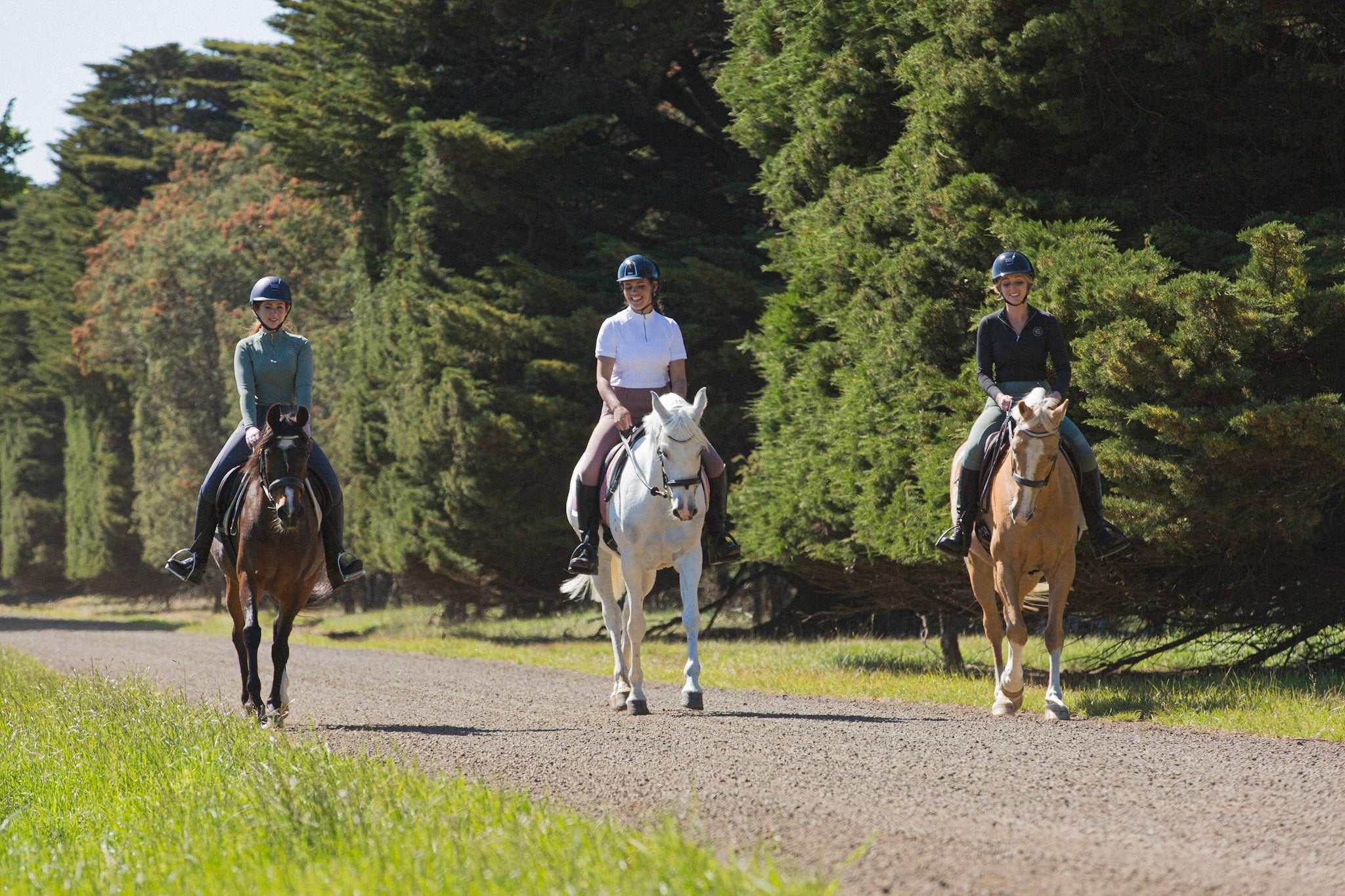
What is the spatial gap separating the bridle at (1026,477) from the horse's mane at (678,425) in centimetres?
216

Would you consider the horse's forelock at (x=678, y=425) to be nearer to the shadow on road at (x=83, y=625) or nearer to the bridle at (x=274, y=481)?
the bridle at (x=274, y=481)

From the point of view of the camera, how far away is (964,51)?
472 inches

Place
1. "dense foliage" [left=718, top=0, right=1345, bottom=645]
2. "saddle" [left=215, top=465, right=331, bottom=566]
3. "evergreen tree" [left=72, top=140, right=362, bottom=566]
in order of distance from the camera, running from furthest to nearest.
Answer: "evergreen tree" [left=72, top=140, right=362, bottom=566] < "saddle" [left=215, top=465, right=331, bottom=566] < "dense foliage" [left=718, top=0, right=1345, bottom=645]

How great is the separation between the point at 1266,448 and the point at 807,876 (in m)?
6.49

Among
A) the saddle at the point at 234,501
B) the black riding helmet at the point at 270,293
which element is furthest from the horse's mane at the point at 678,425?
the black riding helmet at the point at 270,293

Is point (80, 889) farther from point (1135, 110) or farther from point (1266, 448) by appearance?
point (1135, 110)

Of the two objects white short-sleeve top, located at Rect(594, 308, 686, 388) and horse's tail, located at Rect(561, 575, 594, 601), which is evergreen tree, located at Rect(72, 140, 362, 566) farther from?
white short-sleeve top, located at Rect(594, 308, 686, 388)

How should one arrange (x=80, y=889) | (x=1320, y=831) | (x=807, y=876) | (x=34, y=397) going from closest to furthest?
(x=807, y=876) < (x=1320, y=831) < (x=80, y=889) < (x=34, y=397)

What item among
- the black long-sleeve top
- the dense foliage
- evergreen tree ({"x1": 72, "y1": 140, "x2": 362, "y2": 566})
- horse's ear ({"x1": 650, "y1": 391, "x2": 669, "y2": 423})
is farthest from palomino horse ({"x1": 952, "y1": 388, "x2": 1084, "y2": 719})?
evergreen tree ({"x1": 72, "y1": 140, "x2": 362, "y2": 566})

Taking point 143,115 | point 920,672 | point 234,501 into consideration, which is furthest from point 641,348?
point 143,115

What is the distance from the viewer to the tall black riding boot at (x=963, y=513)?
1047 cm

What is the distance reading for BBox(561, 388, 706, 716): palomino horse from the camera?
9766 mm

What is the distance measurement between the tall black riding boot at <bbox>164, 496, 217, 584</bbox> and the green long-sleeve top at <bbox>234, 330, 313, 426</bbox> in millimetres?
810

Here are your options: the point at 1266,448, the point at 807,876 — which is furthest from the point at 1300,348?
the point at 807,876
